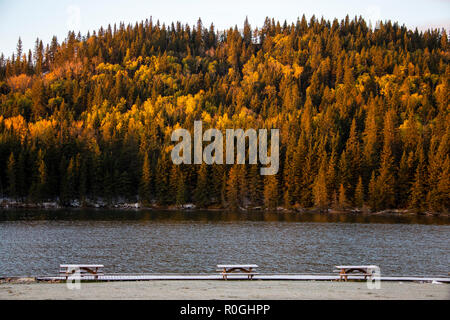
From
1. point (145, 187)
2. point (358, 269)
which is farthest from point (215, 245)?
point (145, 187)

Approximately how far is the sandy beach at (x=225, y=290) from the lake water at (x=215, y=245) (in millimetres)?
14168

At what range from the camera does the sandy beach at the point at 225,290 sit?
18375mm

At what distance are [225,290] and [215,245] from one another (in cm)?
3030

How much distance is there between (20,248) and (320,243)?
30.1 metres

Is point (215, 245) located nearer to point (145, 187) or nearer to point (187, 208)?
point (187, 208)

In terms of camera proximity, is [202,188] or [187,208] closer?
[202,188]

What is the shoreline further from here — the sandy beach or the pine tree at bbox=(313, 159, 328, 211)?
the sandy beach

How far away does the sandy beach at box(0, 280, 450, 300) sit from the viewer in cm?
1838

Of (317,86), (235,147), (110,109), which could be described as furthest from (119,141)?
(317,86)

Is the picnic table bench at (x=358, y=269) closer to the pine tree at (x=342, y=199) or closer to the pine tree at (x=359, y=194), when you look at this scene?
the pine tree at (x=342, y=199)

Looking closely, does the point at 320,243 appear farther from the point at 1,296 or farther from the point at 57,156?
the point at 57,156

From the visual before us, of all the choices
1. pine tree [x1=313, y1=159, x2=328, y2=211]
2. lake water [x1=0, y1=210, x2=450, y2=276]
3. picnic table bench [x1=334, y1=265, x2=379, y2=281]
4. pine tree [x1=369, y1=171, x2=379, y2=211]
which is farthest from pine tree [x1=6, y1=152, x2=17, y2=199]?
picnic table bench [x1=334, y1=265, x2=379, y2=281]

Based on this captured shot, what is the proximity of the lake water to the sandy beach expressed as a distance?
46.5 ft

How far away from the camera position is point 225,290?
19.9m
